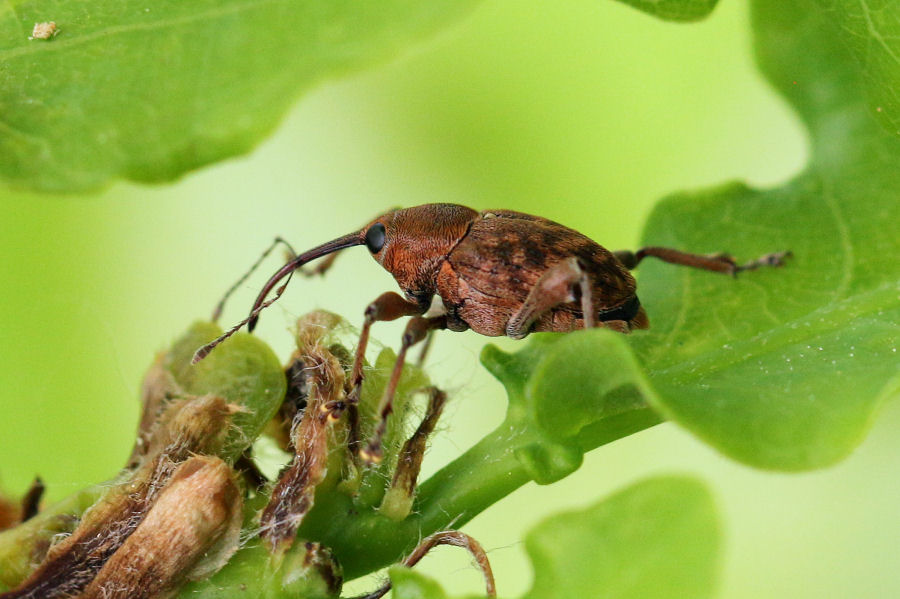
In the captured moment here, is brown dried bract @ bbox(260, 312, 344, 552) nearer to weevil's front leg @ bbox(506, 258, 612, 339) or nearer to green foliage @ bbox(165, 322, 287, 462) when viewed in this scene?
green foliage @ bbox(165, 322, 287, 462)

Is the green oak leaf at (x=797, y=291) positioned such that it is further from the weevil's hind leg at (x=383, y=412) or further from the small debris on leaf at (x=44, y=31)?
the small debris on leaf at (x=44, y=31)

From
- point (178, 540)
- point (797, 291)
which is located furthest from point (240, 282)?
point (797, 291)

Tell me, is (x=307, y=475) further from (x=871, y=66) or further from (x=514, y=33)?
(x=514, y=33)

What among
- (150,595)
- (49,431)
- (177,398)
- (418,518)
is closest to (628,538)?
(418,518)

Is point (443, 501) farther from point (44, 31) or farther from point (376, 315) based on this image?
point (44, 31)

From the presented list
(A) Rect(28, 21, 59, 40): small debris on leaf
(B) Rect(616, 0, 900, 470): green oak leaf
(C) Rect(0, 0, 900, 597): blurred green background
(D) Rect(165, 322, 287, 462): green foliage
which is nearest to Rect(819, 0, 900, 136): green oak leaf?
(B) Rect(616, 0, 900, 470): green oak leaf

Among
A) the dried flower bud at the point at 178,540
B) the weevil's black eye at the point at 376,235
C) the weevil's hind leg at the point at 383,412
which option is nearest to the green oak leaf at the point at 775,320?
the weevil's hind leg at the point at 383,412
